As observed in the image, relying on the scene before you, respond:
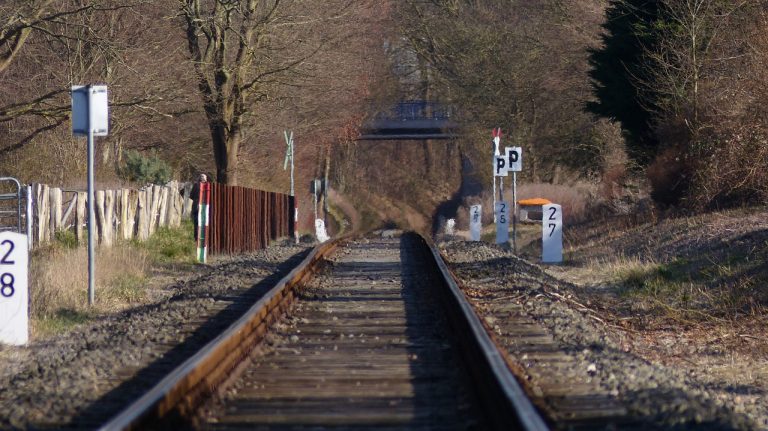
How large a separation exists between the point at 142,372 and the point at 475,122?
42426mm

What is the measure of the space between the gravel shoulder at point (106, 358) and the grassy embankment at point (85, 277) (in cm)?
46

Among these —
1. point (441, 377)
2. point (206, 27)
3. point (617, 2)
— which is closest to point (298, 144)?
point (206, 27)

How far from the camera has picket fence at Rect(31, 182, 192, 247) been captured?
66.5 feet

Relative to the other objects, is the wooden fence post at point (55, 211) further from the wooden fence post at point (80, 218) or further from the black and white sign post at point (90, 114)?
the black and white sign post at point (90, 114)

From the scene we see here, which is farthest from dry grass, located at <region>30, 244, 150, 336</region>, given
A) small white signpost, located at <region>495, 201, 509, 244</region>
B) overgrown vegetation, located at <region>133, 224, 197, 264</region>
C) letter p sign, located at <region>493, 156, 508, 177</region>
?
small white signpost, located at <region>495, 201, 509, 244</region>

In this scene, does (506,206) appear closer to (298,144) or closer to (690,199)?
(690,199)

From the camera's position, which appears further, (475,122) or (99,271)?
(475,122)

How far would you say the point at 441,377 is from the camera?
7.58 m

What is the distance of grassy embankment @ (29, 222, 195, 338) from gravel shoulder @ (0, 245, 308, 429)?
46 cm

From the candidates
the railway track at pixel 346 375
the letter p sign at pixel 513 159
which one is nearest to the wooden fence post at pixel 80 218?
the letter p sign at pixel 513 159

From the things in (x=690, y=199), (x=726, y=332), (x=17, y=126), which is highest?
(x=17, y=126)

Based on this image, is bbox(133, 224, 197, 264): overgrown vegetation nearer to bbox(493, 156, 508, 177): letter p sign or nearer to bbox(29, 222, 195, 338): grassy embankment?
bbox(29, 222, 195, 338): grassy embankment

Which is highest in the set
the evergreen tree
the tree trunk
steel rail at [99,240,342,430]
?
the evergreen tree

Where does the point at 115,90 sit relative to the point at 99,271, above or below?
above
